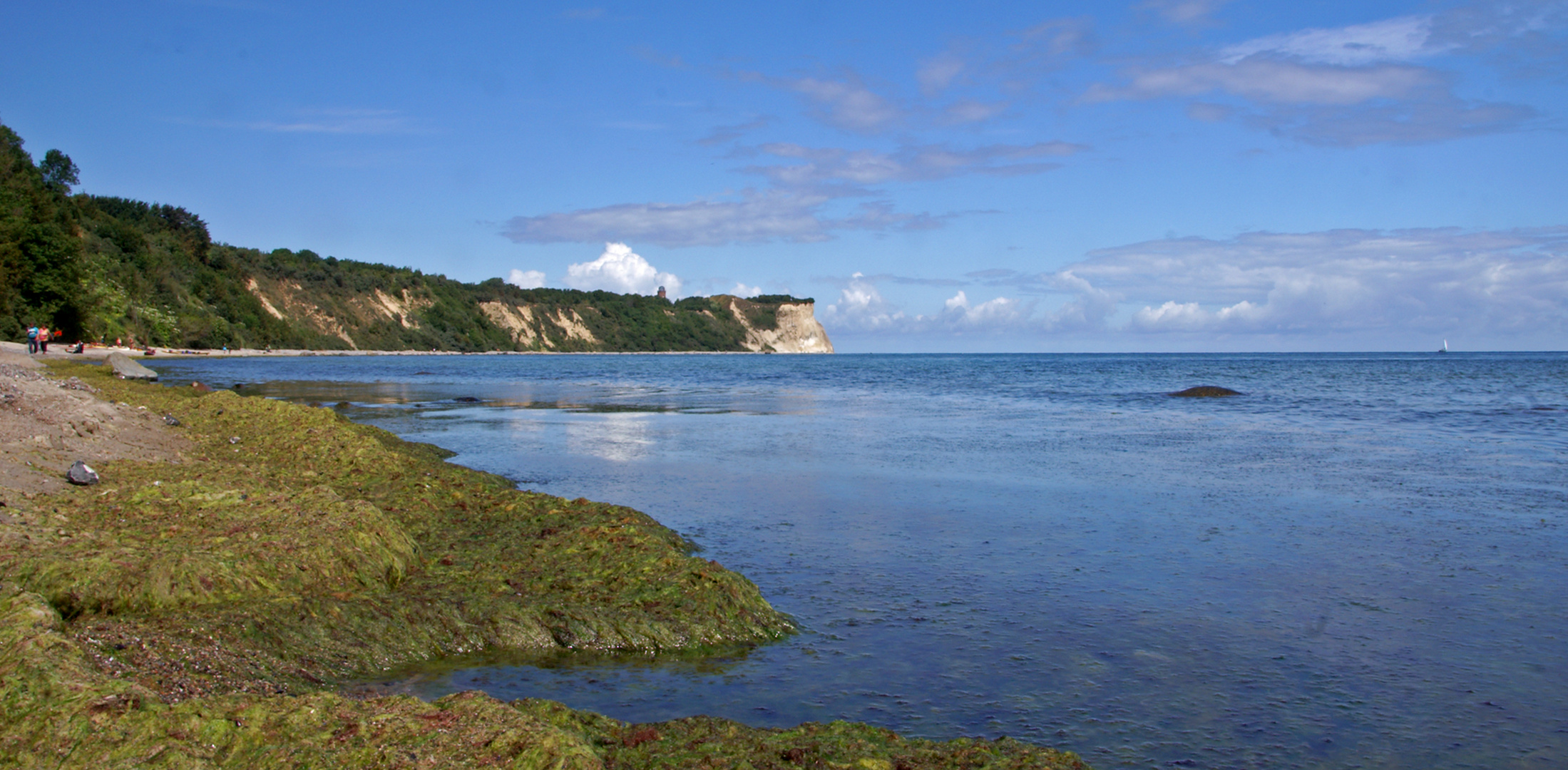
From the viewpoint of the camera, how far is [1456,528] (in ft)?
33.2

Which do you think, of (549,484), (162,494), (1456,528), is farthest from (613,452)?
(1456,528)

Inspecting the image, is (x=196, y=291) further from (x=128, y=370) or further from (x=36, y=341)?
(x=128, y=370)

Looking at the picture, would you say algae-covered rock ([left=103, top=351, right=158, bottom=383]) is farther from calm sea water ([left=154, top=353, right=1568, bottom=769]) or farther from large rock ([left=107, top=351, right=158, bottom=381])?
calm sea water ([left=154, top=353, right=1568, bottom=769])

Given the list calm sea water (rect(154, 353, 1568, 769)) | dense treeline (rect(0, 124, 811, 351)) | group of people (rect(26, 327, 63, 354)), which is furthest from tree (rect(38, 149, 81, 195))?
calm sea water (rect(154, 353, 1568, 769))

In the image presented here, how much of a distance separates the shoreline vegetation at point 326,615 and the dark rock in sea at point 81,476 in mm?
133

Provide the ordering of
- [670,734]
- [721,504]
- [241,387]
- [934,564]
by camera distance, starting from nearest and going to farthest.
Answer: [670,734], [934,564], [721,504], [241,387]

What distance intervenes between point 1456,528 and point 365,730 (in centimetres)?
1107

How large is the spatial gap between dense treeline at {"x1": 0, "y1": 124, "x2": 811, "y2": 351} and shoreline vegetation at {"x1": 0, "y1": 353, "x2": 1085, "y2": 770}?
4987cm

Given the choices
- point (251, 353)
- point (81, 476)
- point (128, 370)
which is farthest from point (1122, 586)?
point (251, 353)

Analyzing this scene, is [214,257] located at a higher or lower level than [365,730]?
higher

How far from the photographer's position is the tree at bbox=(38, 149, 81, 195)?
246ft

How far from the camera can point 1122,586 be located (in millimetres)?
7688

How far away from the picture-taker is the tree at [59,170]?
74.9 m

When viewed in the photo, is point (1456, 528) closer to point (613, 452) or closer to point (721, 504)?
point (721, 504)
